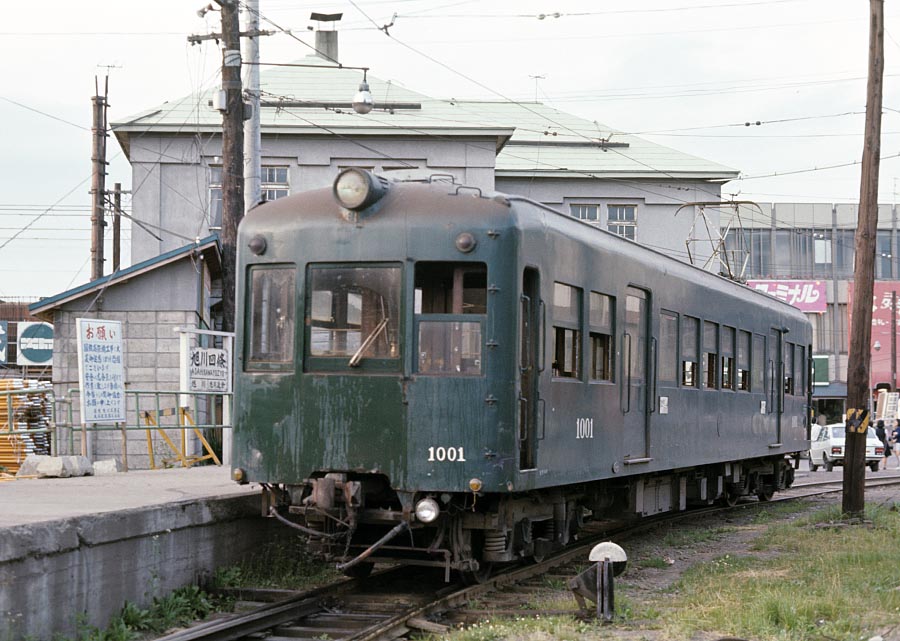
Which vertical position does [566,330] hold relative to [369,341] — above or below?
above

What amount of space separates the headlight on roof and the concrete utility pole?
226 inches

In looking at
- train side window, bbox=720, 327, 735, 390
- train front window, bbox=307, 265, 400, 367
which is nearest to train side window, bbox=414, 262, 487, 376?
train front window, bbox=307, 265, 400, 367

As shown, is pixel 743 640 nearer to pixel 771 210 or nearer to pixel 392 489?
pixel 392 489

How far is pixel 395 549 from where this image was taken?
31.8 ft

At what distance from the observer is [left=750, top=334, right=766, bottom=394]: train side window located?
16781mm

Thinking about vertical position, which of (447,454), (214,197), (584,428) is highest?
(214,197)

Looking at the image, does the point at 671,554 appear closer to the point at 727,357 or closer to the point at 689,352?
the point at 689,352

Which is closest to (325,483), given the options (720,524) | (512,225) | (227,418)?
(512,225)

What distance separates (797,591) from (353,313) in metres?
4.02

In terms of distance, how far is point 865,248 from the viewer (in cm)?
1661

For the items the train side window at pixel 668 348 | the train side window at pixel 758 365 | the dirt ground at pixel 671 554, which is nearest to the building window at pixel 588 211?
the dirt ground at pixel 671 554

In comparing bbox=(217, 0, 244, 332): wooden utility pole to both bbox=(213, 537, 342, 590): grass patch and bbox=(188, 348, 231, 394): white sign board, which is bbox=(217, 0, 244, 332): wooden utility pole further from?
bbox=(213, 537, 342, 590): grass patch

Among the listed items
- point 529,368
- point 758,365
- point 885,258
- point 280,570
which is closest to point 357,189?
point 529,368

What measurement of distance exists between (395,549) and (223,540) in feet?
5.27
